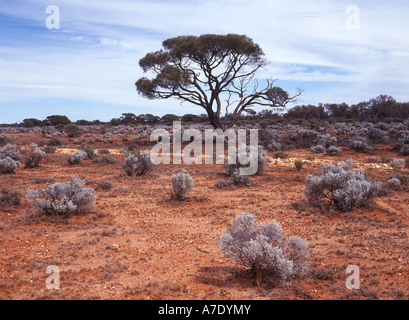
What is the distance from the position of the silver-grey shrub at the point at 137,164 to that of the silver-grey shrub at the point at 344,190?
7729mm

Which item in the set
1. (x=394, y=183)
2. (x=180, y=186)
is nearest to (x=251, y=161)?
(x=180, y=186)

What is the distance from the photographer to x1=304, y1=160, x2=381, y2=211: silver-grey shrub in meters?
8.96

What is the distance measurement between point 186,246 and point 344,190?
4892 millimetres

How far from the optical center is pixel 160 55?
30.0m

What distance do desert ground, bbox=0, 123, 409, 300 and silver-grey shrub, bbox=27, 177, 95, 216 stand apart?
257 mm

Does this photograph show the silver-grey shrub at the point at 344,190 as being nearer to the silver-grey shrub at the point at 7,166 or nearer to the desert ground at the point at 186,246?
the desert ground at the point at 186,246

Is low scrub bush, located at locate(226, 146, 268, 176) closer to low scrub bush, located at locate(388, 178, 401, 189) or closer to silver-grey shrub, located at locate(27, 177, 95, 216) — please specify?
low scrub bush, located at locate(388, 178, 401, 189)

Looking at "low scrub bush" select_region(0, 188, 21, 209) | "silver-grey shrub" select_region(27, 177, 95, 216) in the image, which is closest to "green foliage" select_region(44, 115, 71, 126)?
"low scrub bush" select_region(0, 188, 21, 209)

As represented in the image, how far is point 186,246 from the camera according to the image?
706cm

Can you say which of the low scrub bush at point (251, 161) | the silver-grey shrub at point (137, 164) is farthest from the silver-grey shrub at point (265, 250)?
the silver-grey shrub at point (137, 164)

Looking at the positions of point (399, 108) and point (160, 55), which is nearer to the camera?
point (160, 55)

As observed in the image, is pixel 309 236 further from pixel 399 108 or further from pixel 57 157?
pixel 399 108
